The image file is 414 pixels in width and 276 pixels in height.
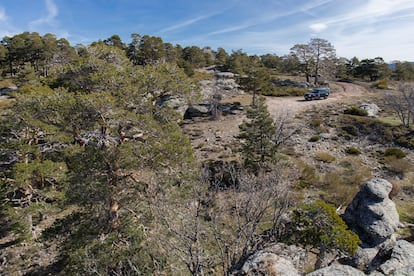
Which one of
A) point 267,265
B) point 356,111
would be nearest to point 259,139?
point 267,265

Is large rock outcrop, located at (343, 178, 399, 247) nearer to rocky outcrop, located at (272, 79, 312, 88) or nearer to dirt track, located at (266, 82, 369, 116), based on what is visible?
dirt track, located at (266, 82, 369, 116)

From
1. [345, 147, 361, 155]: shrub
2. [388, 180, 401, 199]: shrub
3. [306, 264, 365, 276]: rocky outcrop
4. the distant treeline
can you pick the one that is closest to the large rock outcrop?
[388, 180, 401, 199]: shrub

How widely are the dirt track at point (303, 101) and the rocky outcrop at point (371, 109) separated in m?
4.67

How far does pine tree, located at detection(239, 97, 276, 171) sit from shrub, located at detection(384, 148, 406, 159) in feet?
39.3

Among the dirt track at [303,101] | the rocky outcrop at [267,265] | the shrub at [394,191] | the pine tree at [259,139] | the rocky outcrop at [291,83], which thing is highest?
the rocky outcrop at [291,83]

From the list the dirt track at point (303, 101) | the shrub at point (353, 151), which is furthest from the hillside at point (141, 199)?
the dirt track at point (303, 101)

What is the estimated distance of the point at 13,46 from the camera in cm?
4938

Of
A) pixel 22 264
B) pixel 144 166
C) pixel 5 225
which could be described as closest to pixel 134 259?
pixel 144 166

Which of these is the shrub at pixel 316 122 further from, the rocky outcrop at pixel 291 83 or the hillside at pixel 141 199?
the rocky outcrop at pixel 291 83

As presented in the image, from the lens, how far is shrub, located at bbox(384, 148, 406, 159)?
2292 centimetres

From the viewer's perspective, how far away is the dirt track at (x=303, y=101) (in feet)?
114

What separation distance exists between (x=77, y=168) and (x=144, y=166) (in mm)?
2215

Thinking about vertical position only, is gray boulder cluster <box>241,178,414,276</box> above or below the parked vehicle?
below

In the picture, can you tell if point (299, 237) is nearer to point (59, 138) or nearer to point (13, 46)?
point (59, 138)
